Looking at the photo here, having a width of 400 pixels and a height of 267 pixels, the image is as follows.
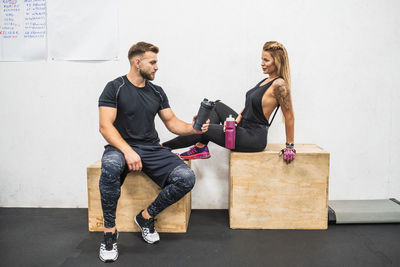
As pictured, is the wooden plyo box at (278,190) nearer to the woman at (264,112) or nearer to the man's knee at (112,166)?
the woman at (264,112)

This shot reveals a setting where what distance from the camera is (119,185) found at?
1.79 m

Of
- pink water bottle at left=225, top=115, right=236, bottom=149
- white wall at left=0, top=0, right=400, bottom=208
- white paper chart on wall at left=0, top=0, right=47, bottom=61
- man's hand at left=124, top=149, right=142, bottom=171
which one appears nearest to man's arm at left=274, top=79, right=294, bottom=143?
pink water bottle at left=225, top=115, right=236, bottom=149

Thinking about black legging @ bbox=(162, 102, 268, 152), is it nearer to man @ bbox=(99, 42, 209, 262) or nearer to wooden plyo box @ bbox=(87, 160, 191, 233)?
man @ bbox=(99, 42, 209, 262)

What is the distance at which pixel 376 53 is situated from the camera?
2348 millimetres

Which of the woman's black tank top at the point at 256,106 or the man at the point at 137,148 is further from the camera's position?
the woman's black tank top at the point at 256,106

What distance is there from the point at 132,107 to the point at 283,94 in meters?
0.95

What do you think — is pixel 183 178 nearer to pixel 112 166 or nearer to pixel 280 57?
pixel 112 166

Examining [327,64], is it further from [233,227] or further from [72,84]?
[72,84]

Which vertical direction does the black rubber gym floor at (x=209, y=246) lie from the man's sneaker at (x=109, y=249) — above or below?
below

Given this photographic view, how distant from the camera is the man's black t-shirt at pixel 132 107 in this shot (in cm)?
188

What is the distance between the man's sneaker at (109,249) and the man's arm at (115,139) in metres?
0.41

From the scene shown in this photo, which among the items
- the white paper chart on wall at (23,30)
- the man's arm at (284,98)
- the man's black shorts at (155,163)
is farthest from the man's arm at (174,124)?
the white paper chart on wall at (23,30)

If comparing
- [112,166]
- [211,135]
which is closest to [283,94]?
[211,135]

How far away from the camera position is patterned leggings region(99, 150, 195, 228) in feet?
5.73
